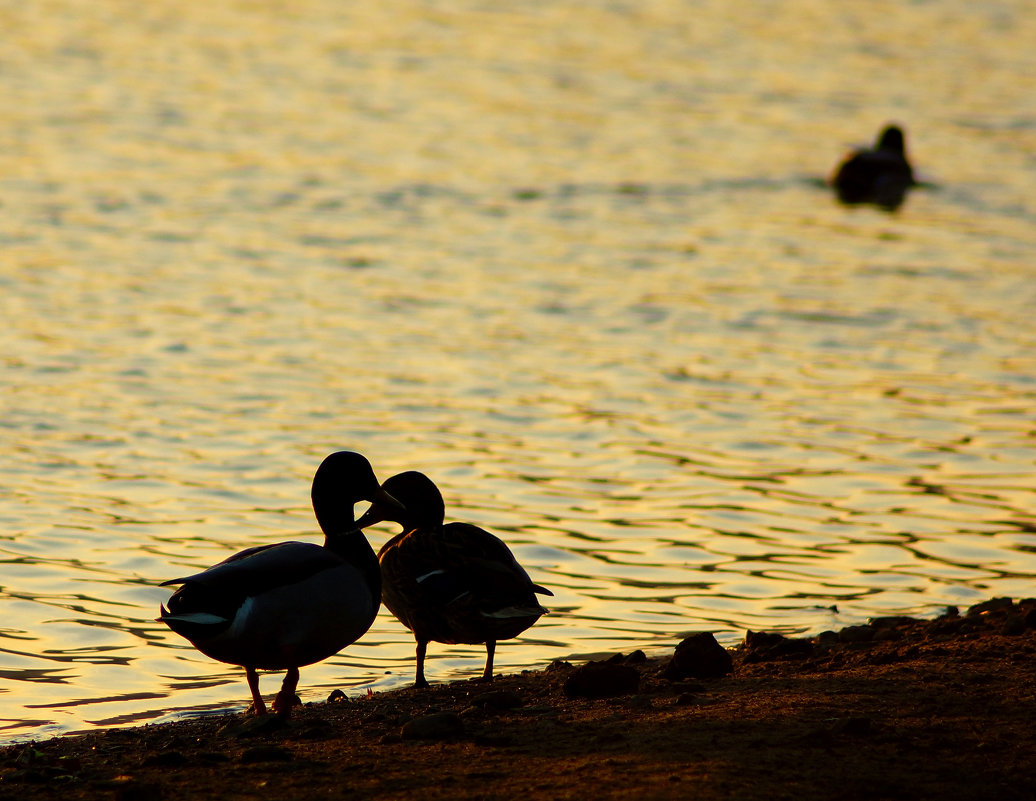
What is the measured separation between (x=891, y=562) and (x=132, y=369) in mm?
6693

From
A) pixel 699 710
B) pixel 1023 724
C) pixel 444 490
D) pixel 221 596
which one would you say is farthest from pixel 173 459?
pixel 1023 724

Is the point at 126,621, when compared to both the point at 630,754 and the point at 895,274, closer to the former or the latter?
the point at 630,754

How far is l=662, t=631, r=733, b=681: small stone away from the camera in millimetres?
7242

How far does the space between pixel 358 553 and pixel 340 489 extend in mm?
374

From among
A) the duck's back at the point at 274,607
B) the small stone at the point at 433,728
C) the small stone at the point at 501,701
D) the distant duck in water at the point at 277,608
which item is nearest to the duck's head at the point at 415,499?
the distant duck in water at the point at 277,608

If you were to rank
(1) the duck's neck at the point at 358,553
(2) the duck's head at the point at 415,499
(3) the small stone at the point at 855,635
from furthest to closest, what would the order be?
(2) the duck's head at the point at 415,499
(3) the small stone at the point at 855,635
(1) the duck's neck at the point at 358,553

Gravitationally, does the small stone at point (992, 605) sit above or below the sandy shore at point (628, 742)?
below

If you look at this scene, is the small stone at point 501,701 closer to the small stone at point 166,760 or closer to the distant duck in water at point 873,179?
the small stone at point 166,760

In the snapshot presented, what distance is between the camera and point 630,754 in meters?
5.67

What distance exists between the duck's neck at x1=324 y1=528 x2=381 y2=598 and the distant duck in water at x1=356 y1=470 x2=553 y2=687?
33 centimetres

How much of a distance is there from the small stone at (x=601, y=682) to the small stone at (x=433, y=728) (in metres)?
0.90

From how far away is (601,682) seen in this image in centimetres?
692

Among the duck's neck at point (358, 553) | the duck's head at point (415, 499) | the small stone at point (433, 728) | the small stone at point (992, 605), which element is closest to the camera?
the small stone at point (433, 728)

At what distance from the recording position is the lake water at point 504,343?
905 cm
